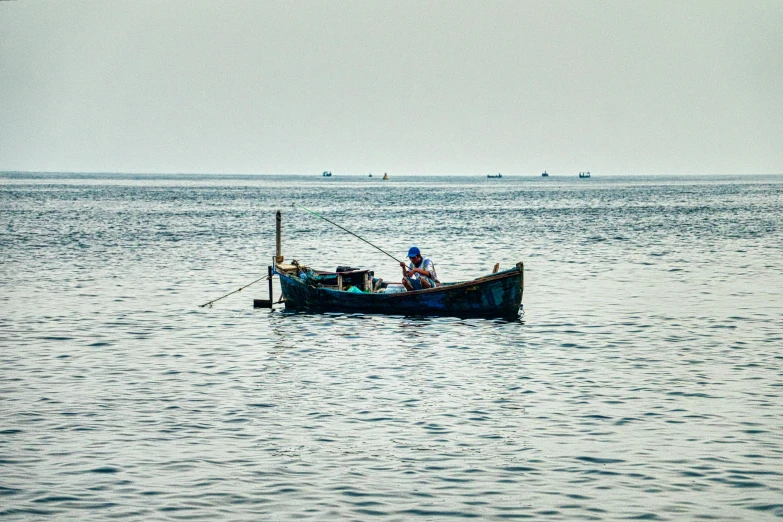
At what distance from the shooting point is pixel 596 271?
3972 centimetres

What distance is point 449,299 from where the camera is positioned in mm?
25969

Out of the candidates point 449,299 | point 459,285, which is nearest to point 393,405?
point 459,285

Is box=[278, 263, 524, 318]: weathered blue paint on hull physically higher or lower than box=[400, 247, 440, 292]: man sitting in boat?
lower

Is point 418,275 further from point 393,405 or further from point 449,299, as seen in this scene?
point 393,405

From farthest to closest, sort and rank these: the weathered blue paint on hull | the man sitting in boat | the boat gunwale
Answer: the man sitting in boat
the weathered blue paint on hull
the boat gunwale

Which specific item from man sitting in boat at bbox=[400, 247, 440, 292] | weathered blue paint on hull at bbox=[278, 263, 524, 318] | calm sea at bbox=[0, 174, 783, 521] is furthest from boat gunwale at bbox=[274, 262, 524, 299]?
calm sea at bbox=[0, 174, 783, 521]

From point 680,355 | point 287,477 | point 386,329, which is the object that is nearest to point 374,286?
point 386,329

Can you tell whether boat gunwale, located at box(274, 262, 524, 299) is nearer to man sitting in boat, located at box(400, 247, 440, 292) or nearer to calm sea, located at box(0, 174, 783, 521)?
man sitting in boat, located at box(400, 247, 440, 292)

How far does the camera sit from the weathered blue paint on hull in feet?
83.4

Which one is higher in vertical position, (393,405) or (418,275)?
(418,275)

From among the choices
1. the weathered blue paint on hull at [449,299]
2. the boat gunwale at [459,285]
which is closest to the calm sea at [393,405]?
the weathered blue paint on hull at [449,299]

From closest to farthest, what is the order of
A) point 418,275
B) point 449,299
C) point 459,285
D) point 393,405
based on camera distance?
point 393,405 < point 459,285 < point 449,299 < point 418,275

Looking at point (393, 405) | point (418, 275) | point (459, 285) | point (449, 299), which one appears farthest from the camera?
point (418, 275)

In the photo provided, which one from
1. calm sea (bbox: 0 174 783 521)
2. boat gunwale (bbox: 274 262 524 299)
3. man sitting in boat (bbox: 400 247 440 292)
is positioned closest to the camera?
calm sea (bbox: 0 174 783 521)
